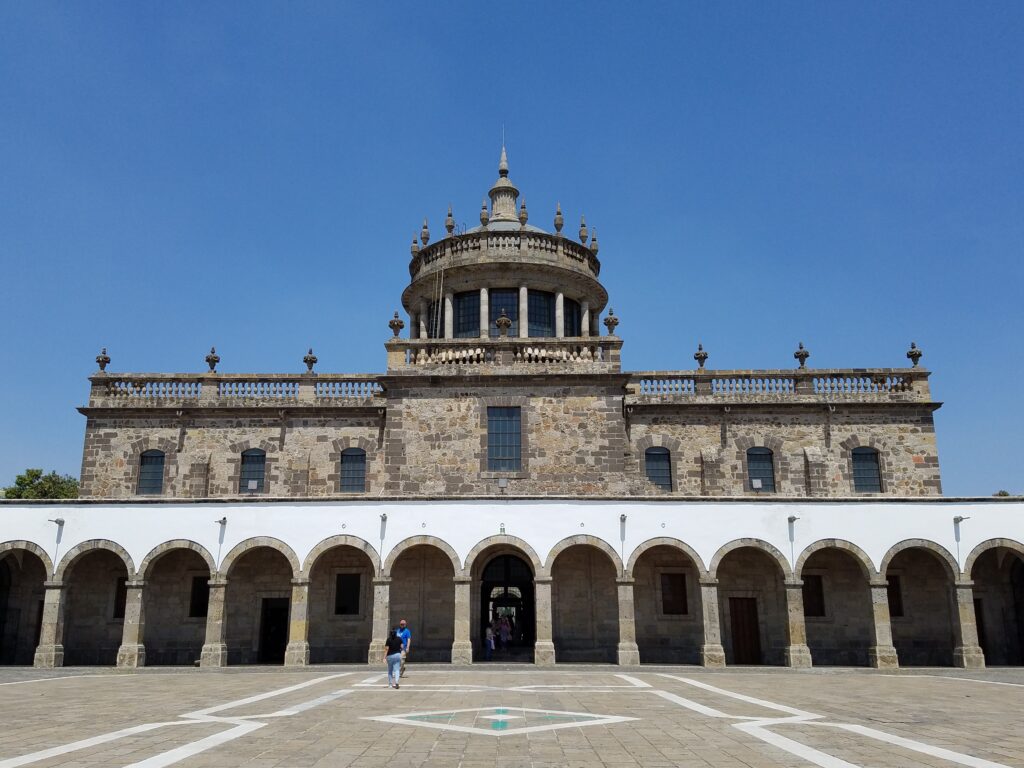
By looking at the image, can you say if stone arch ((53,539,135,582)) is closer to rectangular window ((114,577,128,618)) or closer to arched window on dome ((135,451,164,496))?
rectangular window ((114,577,128,618))

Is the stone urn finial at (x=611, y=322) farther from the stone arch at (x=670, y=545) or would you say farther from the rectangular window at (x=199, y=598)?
the rectangular window at (x=199, y=598)

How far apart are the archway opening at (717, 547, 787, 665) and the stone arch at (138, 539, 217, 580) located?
1539cm

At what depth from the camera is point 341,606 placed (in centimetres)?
2520

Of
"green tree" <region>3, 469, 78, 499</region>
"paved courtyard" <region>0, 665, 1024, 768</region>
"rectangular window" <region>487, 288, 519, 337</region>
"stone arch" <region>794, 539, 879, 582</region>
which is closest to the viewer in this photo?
"paved courtyard" <region>0, 665, 1024, 768</region>

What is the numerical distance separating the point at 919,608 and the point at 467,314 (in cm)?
1857

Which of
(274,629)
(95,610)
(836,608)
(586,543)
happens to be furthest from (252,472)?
(836,608)

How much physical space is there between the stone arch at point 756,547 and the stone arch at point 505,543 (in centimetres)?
482

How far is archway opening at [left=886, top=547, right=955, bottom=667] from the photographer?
25109mm

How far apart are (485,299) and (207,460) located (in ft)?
37.6

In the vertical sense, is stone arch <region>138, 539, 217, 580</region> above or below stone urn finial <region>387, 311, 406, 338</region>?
below

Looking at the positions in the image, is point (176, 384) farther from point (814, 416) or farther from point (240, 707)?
point (814, 416)

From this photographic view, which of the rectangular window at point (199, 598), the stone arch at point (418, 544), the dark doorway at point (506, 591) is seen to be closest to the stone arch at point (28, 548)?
the rectangular window at point (199, 598)

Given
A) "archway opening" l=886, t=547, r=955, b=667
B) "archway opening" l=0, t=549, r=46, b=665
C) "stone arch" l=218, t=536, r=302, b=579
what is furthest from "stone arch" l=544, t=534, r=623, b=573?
"archway opening" l=0, t=549, r=46, b=665

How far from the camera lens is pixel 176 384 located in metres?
28.0
